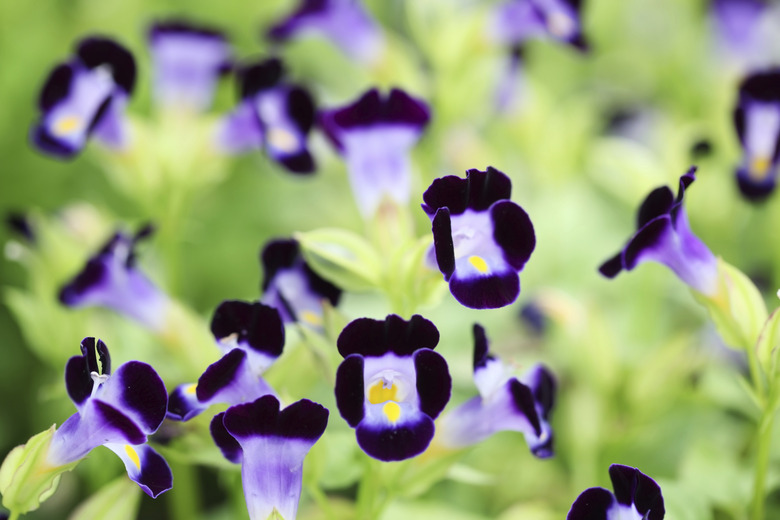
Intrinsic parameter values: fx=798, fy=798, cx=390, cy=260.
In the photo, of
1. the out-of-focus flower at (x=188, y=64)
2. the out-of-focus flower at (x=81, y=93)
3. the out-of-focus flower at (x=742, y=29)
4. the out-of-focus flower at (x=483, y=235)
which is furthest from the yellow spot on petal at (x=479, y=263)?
the out-of-focus flower at (x=742, y=29)

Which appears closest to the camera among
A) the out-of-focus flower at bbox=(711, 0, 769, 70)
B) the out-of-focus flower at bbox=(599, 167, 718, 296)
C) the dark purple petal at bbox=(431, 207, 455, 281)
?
the dark purple petal at bbox=(431, 207, 455, 281)

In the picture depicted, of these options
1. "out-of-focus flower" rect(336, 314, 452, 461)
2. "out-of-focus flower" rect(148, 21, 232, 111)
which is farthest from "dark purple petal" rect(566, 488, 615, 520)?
"out-of-focus flower" rect(148, 21, 232, 111)

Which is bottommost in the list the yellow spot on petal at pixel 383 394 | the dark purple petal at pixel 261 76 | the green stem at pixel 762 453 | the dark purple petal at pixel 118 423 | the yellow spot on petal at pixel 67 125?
the green stem at pixel 762 453

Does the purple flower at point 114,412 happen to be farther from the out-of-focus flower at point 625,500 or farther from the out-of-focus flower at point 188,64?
the out-of-focus flower at point 188,64

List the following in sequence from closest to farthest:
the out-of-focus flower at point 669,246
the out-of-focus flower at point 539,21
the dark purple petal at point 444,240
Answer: the dark purple petal at point 444,240, the out-of-focus flower at point 669,246, the out-of-focus flower at point 539,21

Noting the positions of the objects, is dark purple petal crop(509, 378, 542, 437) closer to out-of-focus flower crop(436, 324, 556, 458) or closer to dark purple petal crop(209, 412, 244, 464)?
out-of-focus flower crop(436, 324, 556, 458)

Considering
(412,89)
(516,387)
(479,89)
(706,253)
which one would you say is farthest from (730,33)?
(516,387)

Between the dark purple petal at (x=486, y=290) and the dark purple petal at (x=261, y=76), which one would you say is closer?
the dark purple petal at (x=486, y=290)
